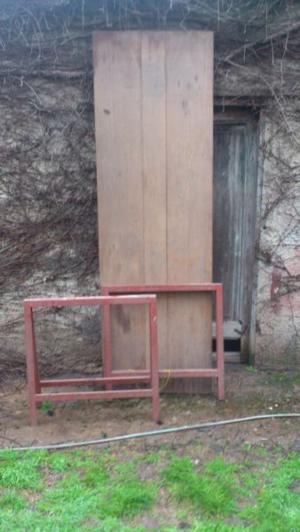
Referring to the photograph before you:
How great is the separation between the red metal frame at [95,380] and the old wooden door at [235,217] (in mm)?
1229

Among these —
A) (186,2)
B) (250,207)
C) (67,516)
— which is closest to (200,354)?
(250,207)

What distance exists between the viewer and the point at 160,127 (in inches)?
129

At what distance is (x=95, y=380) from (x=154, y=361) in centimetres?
48

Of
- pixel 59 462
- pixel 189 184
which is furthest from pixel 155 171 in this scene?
pixel 59 462

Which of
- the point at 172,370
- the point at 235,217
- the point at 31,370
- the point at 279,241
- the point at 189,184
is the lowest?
the point at 172,370

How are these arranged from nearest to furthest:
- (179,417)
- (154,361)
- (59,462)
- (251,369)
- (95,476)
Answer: (95,476) < (59,462) < (154,361) < (179,417) < (251,369)

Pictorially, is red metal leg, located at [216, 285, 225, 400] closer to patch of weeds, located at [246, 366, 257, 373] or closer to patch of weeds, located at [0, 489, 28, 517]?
patch of weeds, located at [246, 366, 257, 373]

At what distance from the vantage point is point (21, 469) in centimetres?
261

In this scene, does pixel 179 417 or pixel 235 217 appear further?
pixel 235 217

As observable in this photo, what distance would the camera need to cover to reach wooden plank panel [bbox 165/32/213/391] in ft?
10.6

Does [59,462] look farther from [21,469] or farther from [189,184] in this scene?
[189,184]

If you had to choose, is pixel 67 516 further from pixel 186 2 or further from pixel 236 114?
pixel 186 2

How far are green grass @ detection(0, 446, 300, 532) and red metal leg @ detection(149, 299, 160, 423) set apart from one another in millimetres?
389

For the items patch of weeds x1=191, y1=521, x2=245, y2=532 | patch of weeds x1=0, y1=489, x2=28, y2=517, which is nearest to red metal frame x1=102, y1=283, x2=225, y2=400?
patch of weeds x1=0, y1=489, x2=28, y2=517
